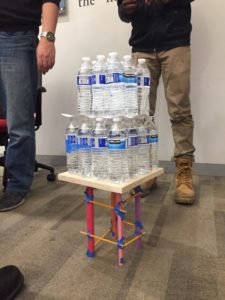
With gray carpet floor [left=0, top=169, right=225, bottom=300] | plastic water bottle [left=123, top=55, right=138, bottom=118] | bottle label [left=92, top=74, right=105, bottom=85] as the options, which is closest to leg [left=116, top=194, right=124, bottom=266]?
gray carpet floor [left=0, top=169, right=225, bottom=300]

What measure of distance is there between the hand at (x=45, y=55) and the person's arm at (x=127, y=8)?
0.48 meters

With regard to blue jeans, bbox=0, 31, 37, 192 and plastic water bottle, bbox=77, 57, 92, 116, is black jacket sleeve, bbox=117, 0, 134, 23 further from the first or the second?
plastic water bottle, bbox=77, 57, 92, 116

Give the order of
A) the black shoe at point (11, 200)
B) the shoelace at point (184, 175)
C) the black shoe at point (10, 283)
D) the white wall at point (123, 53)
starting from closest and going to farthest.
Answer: the black shoe at point (10, 283), the black shoe at point (11, 200), the shoelace at point (184, 175), the white wall at point (123, 53)

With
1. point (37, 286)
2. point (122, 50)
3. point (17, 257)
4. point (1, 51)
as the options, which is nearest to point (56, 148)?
point (122, 50)

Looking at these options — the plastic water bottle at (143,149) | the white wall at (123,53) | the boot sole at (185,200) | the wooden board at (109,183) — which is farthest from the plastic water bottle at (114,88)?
the white wall at (123,53)

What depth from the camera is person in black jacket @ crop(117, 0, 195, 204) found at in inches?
67.2

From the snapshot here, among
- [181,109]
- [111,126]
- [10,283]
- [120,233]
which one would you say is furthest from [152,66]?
[10,283]

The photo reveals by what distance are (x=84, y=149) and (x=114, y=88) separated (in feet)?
0.80

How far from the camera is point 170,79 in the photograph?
69.3 inches

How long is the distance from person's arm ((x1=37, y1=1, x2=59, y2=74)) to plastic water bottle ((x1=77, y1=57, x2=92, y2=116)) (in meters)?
0.30

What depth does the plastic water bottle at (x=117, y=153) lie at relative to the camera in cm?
106

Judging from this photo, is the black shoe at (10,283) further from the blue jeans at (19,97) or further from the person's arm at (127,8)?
the person's arm at (127,8)

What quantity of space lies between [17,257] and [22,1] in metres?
1.21

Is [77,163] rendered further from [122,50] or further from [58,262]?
[122,50]
